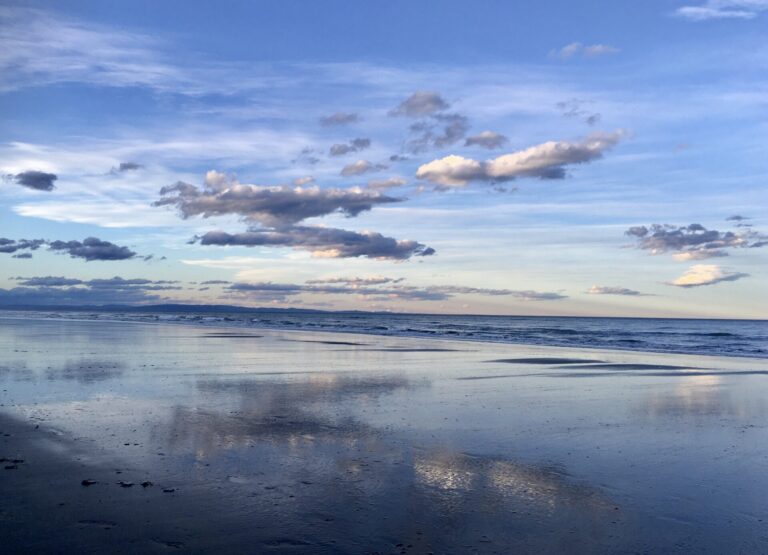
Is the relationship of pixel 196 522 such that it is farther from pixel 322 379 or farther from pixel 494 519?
pixel 322 379

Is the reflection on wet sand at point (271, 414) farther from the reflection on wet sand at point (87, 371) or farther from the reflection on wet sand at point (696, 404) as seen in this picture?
the reflection on wet sand at point (696, 404)

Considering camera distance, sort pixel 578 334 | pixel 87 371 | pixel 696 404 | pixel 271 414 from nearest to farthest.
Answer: pixel 271 414 → pixel 696 404 → pixel 87 371 → pixel 578 334

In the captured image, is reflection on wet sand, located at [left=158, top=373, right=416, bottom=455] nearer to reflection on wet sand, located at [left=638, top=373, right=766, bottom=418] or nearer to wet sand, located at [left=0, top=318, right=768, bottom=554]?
wet sand, located at [left=0, top=318, right=768, bottom=554]

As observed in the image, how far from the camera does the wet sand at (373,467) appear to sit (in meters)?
6.62

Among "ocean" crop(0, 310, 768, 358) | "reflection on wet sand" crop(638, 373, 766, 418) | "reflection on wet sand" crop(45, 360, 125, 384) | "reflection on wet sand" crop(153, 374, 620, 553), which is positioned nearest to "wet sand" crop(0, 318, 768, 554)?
"reflection on wet sand" crop(153, 374, 620, 553)

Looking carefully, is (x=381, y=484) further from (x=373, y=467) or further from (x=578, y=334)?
(x=578, y=334)

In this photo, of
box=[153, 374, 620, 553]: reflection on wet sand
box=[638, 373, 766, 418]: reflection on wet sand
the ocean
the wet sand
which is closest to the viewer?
the wet sand

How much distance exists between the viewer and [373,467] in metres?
9.21

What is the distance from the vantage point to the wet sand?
6.62m

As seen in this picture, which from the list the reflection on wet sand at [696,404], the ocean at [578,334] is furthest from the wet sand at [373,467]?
the ocean at [578,334]

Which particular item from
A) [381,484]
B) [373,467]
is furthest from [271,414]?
[381,484]

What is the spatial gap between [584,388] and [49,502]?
49.8 ft

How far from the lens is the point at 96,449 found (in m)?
9.88

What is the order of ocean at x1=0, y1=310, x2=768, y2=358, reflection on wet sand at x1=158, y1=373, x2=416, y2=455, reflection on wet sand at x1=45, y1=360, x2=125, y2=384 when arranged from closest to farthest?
reflection on wet sand at x1=158, y1=373, x2=416, y2=455 → reflection on wet sand at x1=45, y1=360, x2=125, y2=384 → ocean at x1=0, y1=310, x2=768, y2=358
